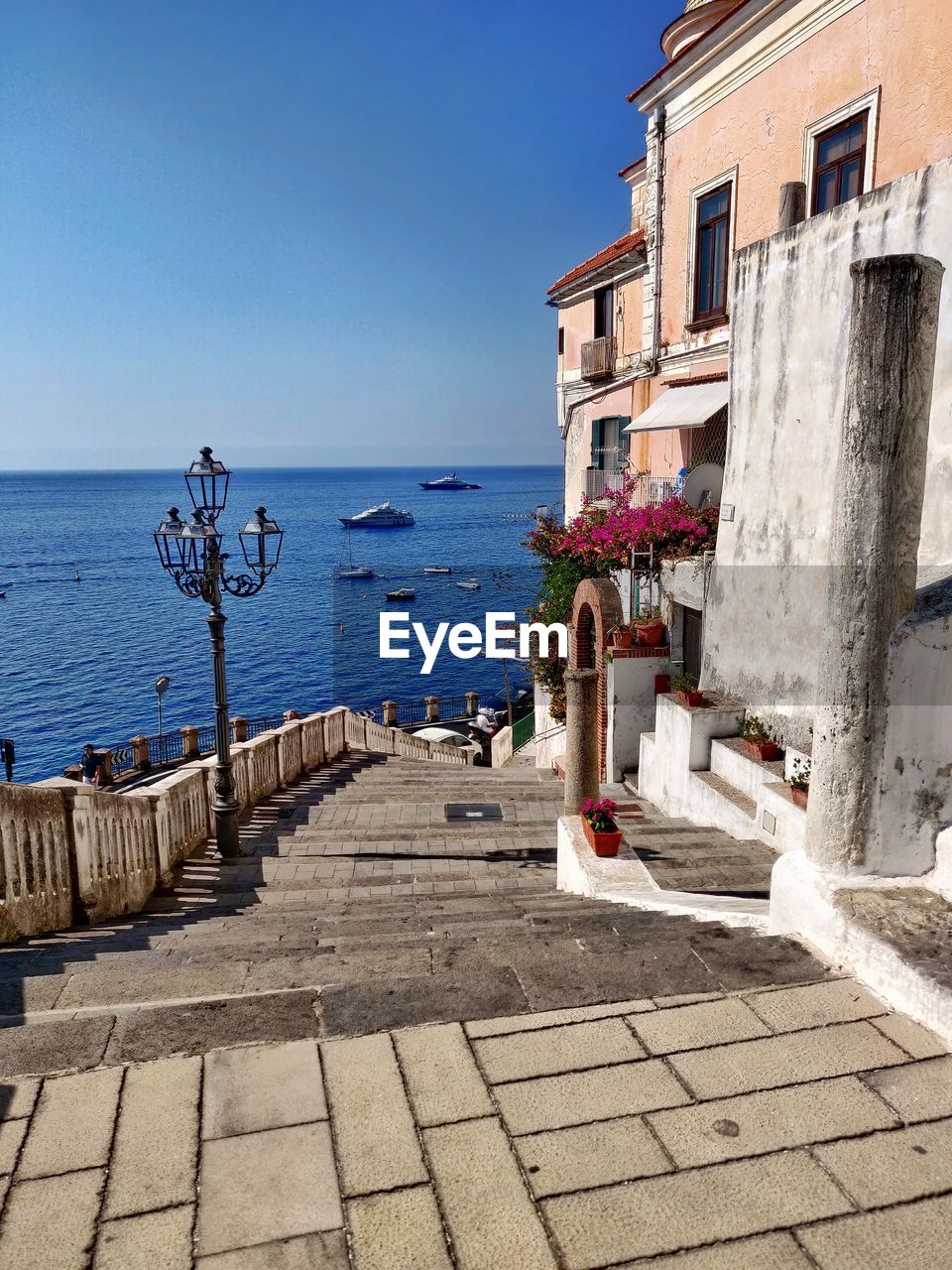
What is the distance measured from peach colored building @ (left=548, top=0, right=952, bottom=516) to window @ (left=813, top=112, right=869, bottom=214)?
2 cm

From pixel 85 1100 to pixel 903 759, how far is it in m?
4.13

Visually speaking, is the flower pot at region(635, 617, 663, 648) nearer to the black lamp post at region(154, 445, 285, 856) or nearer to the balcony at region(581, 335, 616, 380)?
the black lamp post at region(154, 445, 285, 856)

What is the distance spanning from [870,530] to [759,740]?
18.1ft

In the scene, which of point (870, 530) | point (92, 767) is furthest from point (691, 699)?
point (92, 767)

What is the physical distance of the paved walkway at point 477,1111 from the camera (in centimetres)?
273

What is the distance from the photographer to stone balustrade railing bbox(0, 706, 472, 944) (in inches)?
253

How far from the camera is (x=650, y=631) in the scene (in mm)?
13227

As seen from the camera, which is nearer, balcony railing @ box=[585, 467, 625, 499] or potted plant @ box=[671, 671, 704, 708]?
potted plant @ box=[671, 671, 704, 708]

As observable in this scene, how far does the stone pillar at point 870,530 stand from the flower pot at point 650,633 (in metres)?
8.54

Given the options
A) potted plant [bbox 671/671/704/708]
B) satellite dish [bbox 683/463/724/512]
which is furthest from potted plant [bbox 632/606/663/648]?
satellite dish [bbox 683/463/724/512]

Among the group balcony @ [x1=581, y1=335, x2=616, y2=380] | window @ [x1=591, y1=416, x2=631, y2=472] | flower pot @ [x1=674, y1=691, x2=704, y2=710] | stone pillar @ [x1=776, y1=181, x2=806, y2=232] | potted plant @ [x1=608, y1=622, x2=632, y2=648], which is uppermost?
stone pillar @ [x1=776, y1=181, x2=806, y2=232]

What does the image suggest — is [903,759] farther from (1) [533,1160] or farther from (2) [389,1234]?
(2) [389,1234]
